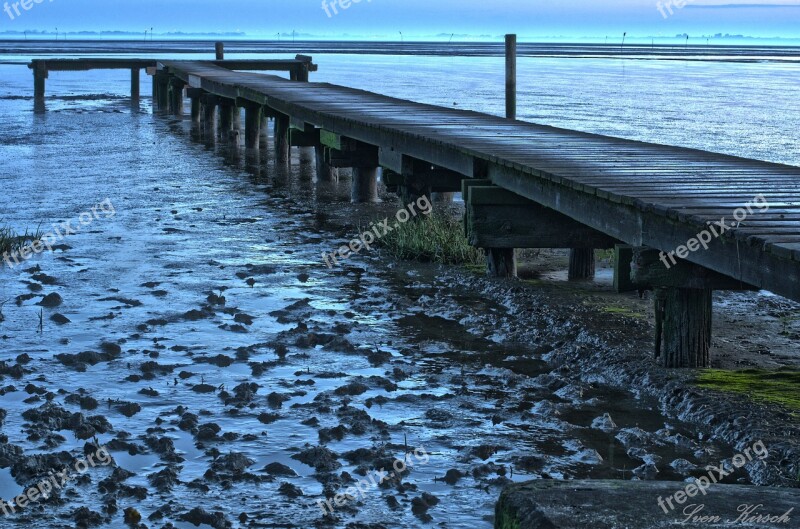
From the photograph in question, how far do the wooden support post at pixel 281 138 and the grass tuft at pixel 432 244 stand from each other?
8.65 meters

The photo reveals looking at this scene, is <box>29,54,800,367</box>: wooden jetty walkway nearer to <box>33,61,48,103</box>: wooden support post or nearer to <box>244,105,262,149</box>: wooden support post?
<box>244,105,262,149</box>: wooden support post

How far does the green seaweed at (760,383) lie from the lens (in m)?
6.69

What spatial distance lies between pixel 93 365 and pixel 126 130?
1999 centimetres

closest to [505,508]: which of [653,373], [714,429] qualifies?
[714,429]

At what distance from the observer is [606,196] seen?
24.7 feet

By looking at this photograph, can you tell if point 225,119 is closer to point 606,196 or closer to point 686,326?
point 606,196

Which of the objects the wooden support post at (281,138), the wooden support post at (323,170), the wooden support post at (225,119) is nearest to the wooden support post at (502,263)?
the wooden support post at (323,170)

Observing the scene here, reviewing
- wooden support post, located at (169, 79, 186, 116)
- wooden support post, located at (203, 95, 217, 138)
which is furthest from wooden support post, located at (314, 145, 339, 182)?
wooden support post, located at (169, 79, 186, 116)

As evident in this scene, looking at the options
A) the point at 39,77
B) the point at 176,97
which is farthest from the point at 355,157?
the point at 39,77

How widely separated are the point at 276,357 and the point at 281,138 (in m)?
13.0

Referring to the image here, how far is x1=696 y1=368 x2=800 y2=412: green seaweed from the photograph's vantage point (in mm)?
6691

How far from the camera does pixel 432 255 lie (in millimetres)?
11492

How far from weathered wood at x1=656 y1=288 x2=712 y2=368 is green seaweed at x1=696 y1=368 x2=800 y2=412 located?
139mm

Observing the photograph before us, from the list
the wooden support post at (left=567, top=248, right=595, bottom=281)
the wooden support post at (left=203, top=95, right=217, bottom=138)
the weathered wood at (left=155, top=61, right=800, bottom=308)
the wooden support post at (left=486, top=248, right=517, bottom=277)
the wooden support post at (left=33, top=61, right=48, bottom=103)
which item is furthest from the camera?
the wooden support post at (left=33, top=61, right=48, bottom=103)
